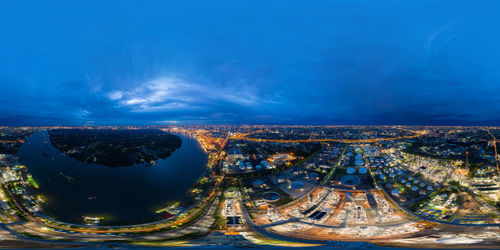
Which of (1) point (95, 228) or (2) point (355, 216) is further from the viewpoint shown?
(2) point (355, 216)

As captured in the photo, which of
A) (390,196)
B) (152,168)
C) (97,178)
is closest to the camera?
(390,196)

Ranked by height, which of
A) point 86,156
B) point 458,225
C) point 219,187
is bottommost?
point 458,225

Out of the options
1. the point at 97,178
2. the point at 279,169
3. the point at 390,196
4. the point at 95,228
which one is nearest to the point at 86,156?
the point at 97,178

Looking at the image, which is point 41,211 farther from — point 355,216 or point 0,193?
point 355,216

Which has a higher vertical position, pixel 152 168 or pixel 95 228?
pixel 152 168

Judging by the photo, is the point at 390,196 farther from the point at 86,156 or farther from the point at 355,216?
the point at 86,156

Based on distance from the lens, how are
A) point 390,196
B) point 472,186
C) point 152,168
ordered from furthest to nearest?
point 152,168 < point 472,186 < point 390,196
